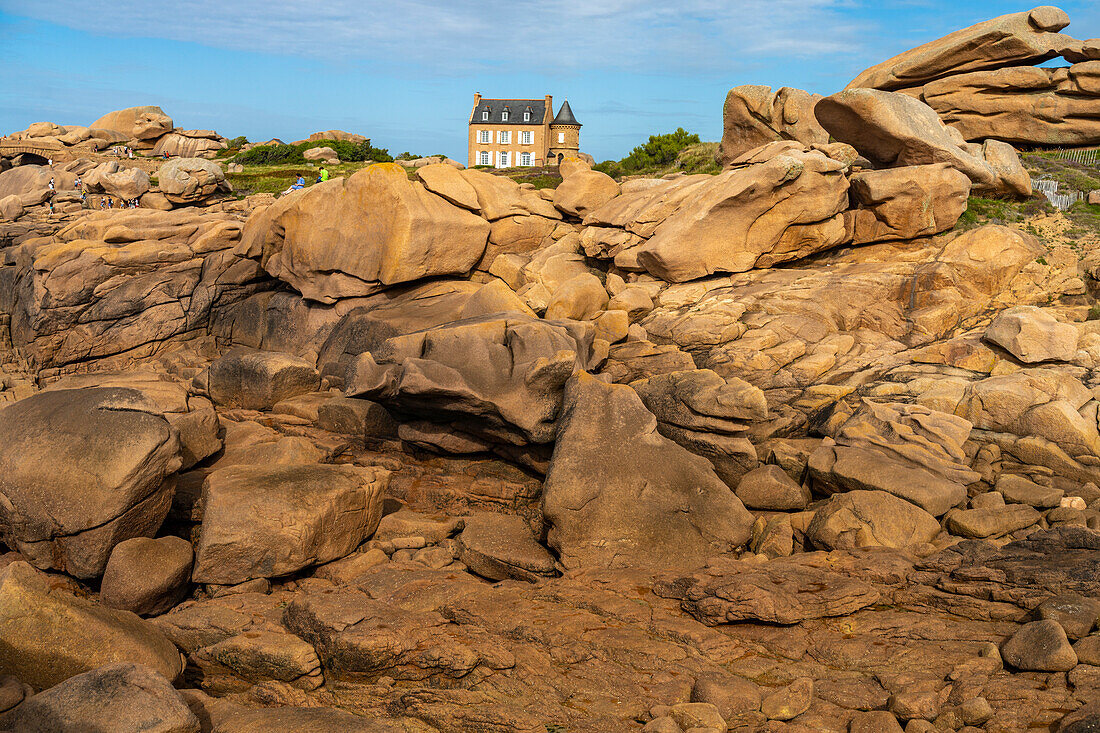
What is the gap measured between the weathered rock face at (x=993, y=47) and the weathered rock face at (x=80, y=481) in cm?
3159

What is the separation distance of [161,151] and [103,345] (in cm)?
4267

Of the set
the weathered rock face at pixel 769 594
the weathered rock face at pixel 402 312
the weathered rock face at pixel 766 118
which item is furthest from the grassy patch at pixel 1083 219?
the weathered rock face at pixel 769 594

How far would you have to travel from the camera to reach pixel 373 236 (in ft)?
73.4

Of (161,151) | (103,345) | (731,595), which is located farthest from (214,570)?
(161,151)

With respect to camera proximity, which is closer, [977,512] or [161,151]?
[977,512]

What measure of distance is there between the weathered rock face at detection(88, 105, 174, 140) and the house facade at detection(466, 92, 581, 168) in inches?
1010

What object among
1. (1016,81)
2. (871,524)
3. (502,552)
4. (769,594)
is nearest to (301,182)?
(1016,81)

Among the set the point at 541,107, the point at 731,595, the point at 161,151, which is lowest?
the point at 731,595

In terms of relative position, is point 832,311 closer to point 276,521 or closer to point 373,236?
point 373,236

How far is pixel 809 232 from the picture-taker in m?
20.8

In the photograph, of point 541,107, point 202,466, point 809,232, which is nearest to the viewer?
point 202,466

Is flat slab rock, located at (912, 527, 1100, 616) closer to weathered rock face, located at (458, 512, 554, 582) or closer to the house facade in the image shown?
weathered rock face, located at (458, 512, 554, 582)

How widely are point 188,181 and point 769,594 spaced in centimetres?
3781

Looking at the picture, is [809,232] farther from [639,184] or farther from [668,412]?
[668,412]
